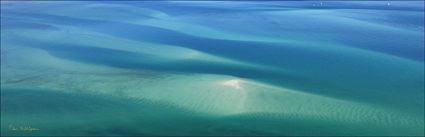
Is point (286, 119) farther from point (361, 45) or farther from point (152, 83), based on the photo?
point (361, 45)

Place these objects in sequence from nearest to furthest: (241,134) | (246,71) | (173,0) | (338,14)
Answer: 1. (241,134)
2. (246,71)
3. (338,14)
4. (173,0)

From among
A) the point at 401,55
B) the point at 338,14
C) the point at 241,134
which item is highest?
the point at 338,14

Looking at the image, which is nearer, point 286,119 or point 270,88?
point 286,119

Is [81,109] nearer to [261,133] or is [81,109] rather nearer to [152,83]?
[152,83]

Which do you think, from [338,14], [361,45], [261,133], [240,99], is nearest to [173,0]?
[338,14]

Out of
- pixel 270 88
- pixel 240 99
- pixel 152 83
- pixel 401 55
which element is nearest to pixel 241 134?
pixel 240 99

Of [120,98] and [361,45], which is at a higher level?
[361,45]

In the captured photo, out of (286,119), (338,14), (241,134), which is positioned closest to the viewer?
(241,134)
